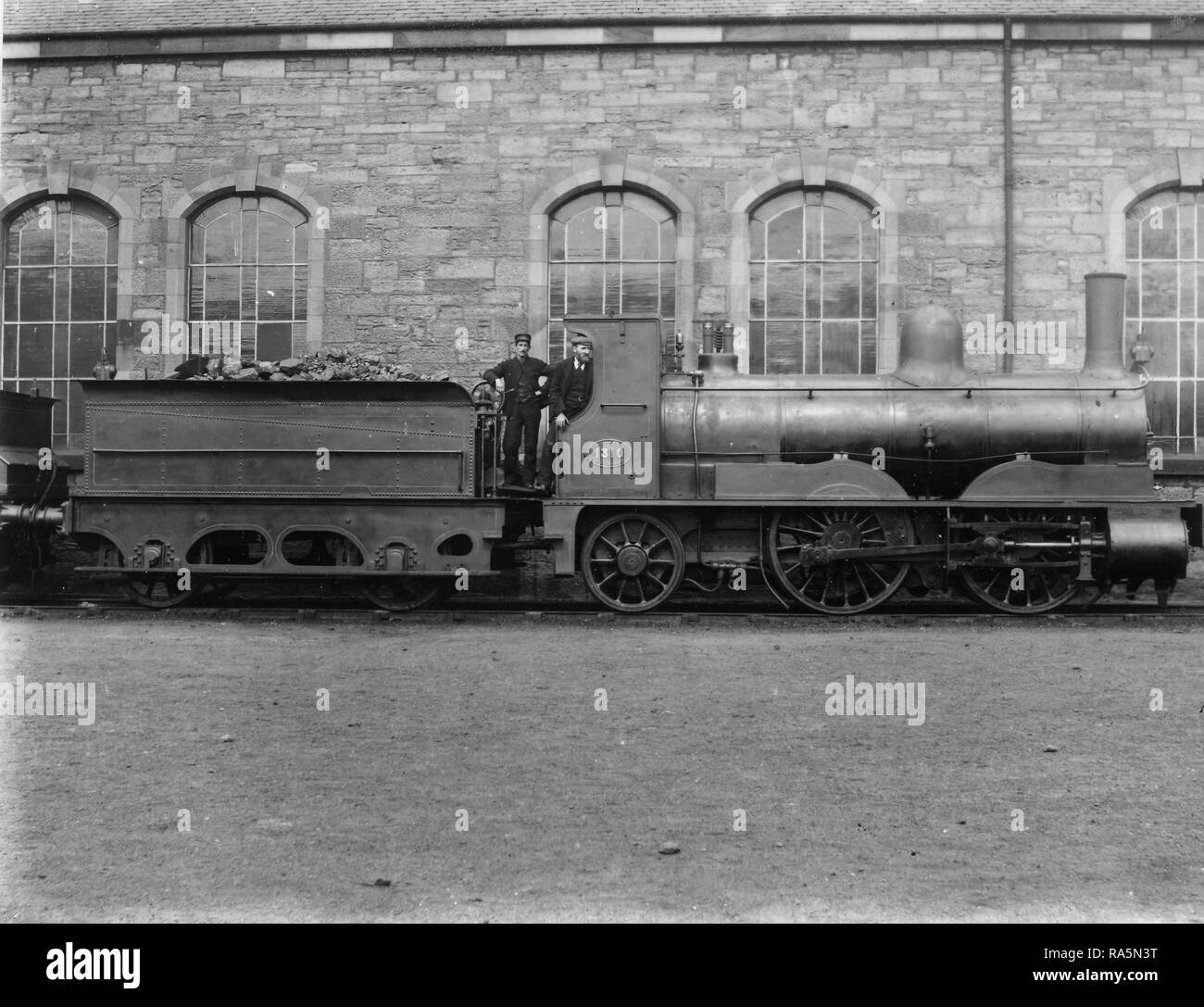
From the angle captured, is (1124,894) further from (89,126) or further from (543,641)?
(89,126)

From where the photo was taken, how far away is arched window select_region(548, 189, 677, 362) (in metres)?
16.6

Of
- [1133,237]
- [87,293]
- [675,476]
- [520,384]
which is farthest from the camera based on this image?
[87,293]

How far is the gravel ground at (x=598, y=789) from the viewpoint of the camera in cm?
433

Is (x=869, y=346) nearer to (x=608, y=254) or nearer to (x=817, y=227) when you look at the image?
(x=817, y=227)

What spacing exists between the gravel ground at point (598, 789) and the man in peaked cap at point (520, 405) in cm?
361

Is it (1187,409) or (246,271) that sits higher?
(246,271)

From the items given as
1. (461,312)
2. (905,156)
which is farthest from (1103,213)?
(461,312)

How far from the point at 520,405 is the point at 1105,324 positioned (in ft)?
19.7

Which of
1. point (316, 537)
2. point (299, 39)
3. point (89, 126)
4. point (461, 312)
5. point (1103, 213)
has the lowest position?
point (316, 537)

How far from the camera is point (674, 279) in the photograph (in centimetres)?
1653

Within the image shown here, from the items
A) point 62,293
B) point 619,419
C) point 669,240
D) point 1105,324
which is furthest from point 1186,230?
point 62,293

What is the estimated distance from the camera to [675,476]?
12625mm

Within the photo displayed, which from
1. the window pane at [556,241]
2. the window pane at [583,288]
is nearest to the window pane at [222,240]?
the window pane at [556,241]
